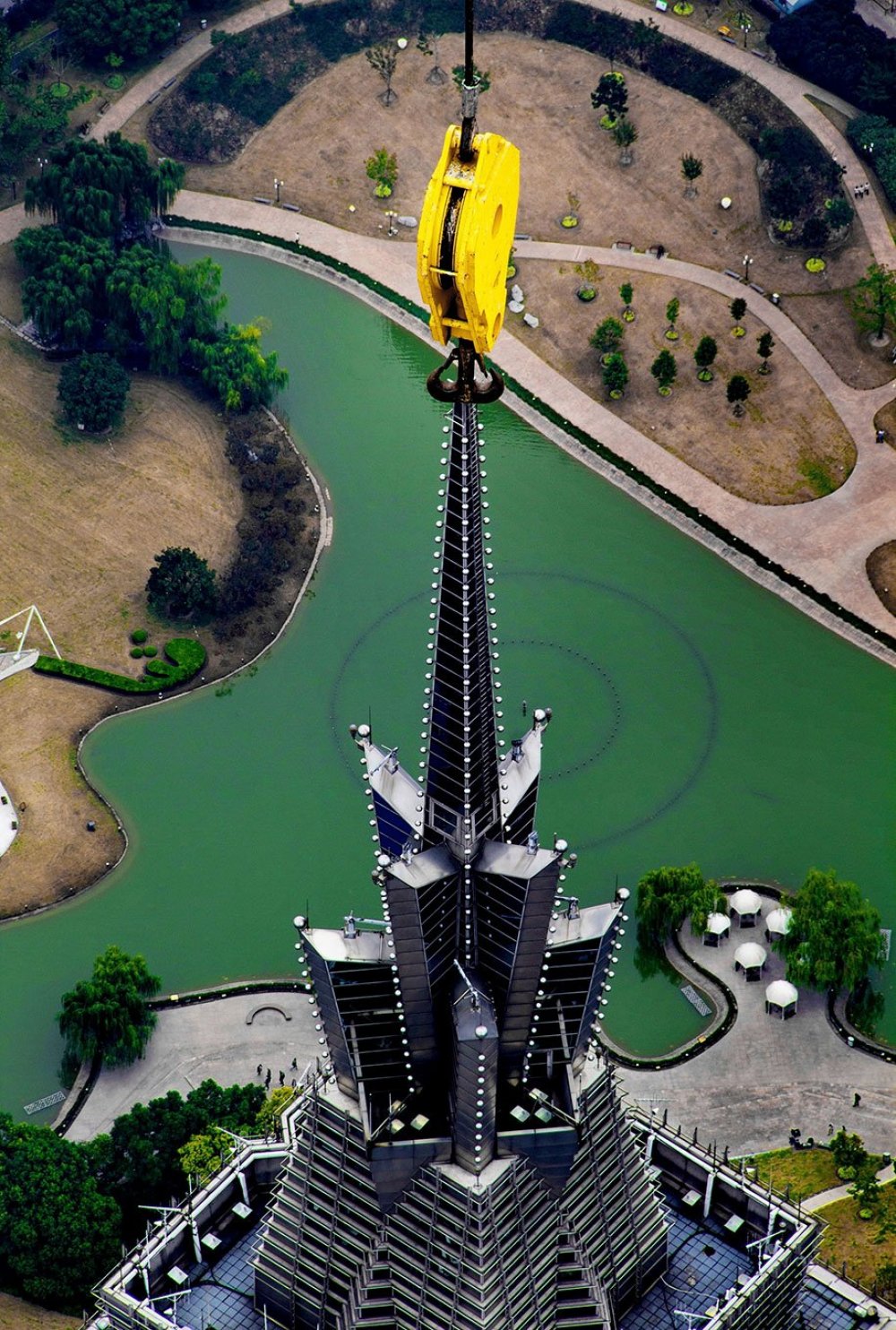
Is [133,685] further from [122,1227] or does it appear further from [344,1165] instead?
[344,1165]

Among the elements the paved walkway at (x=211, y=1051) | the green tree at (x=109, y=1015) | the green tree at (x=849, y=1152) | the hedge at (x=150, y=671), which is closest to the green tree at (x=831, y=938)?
the green tree at (x=849, y=1152)

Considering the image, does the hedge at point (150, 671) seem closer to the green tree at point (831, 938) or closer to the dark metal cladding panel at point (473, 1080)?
the green tree at point (831, 938)

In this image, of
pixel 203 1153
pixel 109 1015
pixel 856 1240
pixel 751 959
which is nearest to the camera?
pixel 203 1153

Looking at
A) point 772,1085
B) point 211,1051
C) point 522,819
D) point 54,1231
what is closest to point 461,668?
point 522,819

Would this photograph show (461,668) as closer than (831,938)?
Yes

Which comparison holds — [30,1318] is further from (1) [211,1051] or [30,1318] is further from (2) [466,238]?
(2) [466,238]

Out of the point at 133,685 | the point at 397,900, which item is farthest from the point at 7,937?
the point at 397,900

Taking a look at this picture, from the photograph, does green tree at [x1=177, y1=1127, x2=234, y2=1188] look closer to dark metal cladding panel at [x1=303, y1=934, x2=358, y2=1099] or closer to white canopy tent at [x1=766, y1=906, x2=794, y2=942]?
dark metal cladding panel at [x1=303, y1=934, x2=358, y2=1099]
